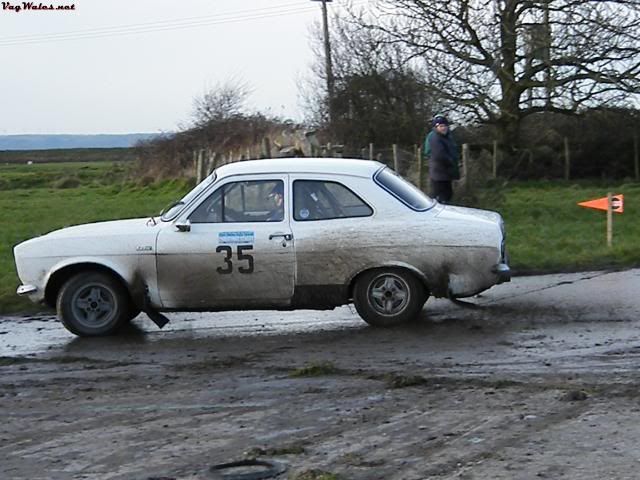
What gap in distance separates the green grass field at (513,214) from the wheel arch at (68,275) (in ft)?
6.10

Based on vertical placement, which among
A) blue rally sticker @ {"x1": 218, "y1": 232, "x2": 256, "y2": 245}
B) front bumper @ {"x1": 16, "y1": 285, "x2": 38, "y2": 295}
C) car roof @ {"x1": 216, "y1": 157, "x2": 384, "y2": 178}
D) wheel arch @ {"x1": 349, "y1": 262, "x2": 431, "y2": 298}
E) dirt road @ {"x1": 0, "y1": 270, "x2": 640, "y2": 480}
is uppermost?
car roof @ {"x1": 216, "y1": 157, "x2": 384, "y2": 178}

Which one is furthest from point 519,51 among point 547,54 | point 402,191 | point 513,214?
point 402,191

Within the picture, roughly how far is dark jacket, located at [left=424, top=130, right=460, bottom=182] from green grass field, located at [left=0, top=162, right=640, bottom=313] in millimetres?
1377

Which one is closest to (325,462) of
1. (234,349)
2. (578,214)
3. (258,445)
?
(258,445)

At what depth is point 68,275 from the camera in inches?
421

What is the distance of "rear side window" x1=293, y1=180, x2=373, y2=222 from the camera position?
34.3 ft

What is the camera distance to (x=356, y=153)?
29.6 m

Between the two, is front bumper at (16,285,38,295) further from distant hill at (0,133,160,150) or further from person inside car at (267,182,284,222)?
distant hill at (0,133,160,150)

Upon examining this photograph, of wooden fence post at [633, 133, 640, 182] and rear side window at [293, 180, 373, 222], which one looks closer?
rear side window at [293, 180, 373, 222]

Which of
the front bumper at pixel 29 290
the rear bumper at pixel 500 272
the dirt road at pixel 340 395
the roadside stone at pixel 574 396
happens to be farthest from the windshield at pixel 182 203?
the roadside stone at pixel 574 396

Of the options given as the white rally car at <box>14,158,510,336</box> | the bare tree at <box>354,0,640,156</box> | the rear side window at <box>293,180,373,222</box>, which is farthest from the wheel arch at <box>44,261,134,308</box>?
the bare tree at <box>354,0,640,156</box>

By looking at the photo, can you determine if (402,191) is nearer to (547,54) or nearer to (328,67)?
(547,54)

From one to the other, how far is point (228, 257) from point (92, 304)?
143 centimetres

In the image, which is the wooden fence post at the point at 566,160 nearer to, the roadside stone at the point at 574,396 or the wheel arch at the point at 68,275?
the wheel arch at the point at 68,275
